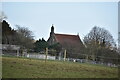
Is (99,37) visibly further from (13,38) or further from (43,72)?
(43,72)

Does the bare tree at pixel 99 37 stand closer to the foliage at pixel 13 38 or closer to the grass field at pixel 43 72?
the foliage at pixel 13 38

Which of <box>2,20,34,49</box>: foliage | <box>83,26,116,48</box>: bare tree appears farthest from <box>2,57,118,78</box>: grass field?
<box>83,26,116,48</box>: bare tree

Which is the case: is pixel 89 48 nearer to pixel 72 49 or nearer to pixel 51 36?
pixel 72 49

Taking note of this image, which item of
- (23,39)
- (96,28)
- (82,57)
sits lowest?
(82,57)

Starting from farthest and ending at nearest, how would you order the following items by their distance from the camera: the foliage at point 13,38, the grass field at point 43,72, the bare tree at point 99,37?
the bare tree at point 99,37, the foliage at point 13,38, the grass field at point 43,72

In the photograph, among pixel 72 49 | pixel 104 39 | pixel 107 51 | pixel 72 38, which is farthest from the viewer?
pixel 72 38

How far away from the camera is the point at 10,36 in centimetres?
3366

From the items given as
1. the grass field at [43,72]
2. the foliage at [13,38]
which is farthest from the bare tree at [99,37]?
the grass field at [43,72]

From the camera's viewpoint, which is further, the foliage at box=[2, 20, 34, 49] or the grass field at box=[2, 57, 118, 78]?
the foliage at box=[2, 20, 34, 49]

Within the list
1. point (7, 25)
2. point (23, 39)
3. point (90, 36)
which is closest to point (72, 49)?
point (90, 36)

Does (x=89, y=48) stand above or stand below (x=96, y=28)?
below

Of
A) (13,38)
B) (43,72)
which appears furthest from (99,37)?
(43,72)

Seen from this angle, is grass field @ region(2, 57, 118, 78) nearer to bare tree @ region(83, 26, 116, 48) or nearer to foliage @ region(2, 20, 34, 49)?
foliage @ region(2, 20, 34, 49)

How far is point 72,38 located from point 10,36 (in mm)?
19251
